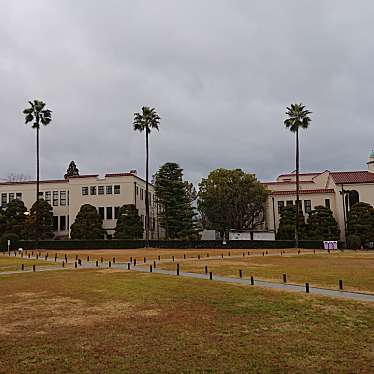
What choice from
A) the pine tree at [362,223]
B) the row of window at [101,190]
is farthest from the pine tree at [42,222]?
the pine tree at [362,223]

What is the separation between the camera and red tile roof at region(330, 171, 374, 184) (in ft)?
220

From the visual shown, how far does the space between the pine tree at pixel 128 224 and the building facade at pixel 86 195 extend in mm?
5605

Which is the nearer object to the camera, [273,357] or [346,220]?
[273,357]

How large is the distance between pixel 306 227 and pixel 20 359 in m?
57.7

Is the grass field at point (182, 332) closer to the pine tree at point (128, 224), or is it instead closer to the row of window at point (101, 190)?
the pine tree at point (128, 224)

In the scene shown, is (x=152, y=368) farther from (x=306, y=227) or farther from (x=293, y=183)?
(x=293, y=183)

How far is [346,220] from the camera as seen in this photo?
63.5 metres

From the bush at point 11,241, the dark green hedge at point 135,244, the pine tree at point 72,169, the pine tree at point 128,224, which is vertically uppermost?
the pine tree at point 72,169

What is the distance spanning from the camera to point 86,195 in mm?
71625

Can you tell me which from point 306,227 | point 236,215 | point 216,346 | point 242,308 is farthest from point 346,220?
point 216,346

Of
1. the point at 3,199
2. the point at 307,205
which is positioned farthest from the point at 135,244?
the point at 3,199

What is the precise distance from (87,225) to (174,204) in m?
13.6

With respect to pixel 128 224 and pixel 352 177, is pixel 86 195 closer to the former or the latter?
pixel 128 224

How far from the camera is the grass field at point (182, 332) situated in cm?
820
